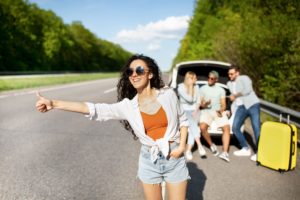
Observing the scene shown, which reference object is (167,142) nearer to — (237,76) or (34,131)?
(237,76)

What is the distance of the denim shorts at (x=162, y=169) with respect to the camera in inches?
125

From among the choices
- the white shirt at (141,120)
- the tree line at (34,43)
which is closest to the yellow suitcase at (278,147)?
the white shirt at (141,120)

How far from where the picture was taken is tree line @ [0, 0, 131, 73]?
70.8 m

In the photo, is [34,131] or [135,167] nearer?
[135,167]

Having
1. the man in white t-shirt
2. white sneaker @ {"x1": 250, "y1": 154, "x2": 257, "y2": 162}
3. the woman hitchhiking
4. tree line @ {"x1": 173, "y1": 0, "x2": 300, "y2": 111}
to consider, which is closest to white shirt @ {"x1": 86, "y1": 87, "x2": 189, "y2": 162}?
the woman hitchhiking

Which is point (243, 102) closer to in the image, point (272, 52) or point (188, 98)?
point (188, 98)

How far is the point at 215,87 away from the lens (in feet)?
26.3

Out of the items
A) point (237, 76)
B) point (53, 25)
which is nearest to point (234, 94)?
point (237, 76)

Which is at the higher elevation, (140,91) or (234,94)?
(140,91)

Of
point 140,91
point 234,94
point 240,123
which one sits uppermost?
point 140,91

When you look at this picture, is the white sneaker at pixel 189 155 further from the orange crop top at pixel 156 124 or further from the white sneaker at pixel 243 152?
the orange crop top at pixel 156 124

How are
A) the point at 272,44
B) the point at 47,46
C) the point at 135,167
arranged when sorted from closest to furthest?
the point at 135,167, the point at 272,44, the point at 47,46

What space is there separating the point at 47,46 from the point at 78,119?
83238mm

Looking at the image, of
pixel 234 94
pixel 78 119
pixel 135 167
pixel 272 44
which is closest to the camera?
pixel 135 167
